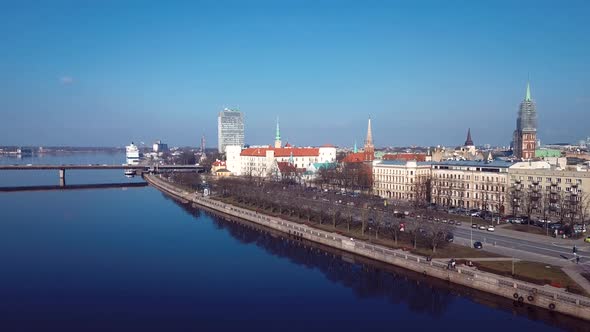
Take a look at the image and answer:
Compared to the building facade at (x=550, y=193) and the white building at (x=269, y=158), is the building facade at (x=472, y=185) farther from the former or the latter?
the white building at (x=269, y=158)

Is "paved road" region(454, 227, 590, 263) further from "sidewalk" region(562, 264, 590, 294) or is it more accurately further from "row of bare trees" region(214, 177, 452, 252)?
"row of bare trees" region(214, 177, 452, 252)

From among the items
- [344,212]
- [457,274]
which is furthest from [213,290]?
[344,212]

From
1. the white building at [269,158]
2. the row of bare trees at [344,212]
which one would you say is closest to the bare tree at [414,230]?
the row of bare trees at [344,212]

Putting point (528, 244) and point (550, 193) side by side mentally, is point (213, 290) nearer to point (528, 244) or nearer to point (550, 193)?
point (528, 244)

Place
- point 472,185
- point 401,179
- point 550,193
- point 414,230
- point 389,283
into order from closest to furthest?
1. point 389,283
2. point 414,230
3. point 550,193
4. point 472,185
5. point 401,179

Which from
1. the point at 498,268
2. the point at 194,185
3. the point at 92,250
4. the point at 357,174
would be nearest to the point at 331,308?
the point at 498,268

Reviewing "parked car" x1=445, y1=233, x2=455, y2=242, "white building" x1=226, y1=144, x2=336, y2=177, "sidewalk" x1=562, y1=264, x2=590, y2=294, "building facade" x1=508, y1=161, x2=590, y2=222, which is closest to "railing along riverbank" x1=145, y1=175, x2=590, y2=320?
"sidewalk" x1=562, y1=264, x2=590, y2=294

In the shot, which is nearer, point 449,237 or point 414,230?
point 449,237
